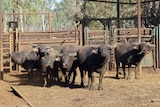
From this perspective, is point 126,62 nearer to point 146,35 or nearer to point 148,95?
point 146,35

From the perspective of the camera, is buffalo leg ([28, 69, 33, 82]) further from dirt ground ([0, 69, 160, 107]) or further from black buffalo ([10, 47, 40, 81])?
dirt ground ([0, 69, 160, 107])

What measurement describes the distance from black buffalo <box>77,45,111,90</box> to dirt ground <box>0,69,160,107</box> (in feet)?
2.00

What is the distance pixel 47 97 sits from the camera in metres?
12.8

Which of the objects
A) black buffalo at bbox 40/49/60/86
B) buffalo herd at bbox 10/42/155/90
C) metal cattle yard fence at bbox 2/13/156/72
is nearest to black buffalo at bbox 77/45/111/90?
buffalo herd at bbox 10/42/155/90

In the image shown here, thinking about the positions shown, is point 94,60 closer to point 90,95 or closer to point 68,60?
point 68,60

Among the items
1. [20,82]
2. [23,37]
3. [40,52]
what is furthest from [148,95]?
[23,37]

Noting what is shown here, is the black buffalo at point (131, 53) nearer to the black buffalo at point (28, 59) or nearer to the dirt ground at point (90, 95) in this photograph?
the dirt ground at point (90, 95)

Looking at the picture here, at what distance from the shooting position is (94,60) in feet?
47.4

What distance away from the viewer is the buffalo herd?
47.2 feet

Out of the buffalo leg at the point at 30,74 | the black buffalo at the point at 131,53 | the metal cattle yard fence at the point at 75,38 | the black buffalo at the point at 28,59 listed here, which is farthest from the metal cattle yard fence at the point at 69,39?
the buffalo leg at the point at 30,74

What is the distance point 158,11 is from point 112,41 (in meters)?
18.3

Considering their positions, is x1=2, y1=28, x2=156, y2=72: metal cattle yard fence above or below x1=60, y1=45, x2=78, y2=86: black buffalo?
above

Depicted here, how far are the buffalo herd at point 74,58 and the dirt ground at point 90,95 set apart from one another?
59 cm

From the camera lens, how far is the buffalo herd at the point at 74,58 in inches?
566
